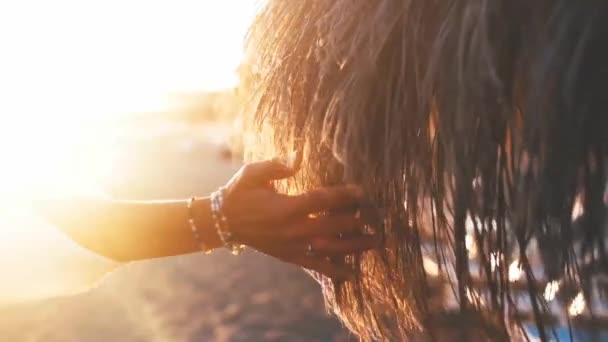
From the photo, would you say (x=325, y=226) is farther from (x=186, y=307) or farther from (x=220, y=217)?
(x=186, y=307)

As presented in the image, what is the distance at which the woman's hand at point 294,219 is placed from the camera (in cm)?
64

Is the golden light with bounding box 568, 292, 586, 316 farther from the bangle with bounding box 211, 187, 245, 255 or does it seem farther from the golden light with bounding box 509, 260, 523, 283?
the bangle with bounding box 211, 187, 245, 255

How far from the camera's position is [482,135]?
1.83 ft

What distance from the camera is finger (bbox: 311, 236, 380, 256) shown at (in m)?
0.66

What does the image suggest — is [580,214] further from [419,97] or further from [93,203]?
[93,203]

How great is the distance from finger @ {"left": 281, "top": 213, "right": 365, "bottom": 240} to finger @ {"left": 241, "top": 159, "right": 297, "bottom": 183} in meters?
0.04

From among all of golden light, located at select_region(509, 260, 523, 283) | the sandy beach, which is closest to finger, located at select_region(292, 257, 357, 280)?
golden light, located at select_region(509, 260, 523, 283)

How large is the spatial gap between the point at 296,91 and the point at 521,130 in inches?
7.6

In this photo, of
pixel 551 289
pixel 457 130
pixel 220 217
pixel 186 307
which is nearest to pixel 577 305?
pixel 551 289

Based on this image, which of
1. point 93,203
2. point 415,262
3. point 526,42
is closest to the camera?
point 526,42

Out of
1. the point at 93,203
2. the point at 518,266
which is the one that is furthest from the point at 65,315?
the point at 518,266

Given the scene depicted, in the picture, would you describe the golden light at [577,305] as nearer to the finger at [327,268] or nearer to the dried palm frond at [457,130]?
the dried palm frond at [457,130]

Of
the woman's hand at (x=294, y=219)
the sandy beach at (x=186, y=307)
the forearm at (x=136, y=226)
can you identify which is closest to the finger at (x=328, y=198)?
the woman's hand at (x=294, y=219)

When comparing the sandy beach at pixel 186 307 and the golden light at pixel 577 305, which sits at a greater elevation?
the golden light at pixel 577 305
